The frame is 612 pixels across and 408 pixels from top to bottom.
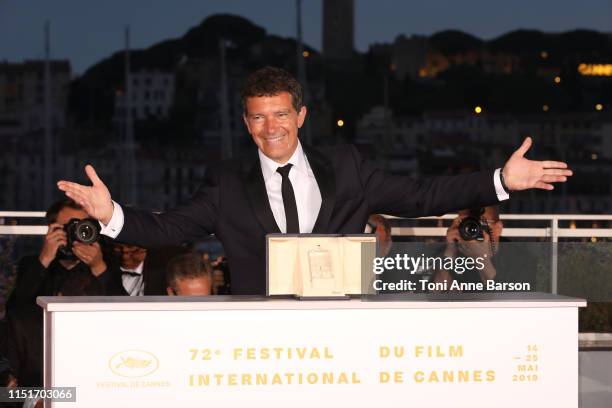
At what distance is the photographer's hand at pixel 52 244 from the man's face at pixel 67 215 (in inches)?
19.8

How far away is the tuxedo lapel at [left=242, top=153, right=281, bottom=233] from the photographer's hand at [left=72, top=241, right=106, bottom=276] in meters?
2.31

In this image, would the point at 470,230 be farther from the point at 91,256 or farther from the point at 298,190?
the point at 298,190

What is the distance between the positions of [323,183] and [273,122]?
0.37 meters

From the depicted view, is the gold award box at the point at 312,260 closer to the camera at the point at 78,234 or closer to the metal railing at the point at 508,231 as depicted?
the camera at the point at 78,234

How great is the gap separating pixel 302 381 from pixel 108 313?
2.33ft

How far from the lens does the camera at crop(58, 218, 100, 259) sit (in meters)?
7.14

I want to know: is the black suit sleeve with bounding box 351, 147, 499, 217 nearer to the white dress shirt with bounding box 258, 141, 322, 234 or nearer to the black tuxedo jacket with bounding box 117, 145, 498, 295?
the black tuxedo jacket with bounding box 117, 145, 498, 295

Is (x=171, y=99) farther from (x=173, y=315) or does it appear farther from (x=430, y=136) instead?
(x=173, y=315)

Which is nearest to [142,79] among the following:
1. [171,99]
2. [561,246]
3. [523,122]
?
[171,99]

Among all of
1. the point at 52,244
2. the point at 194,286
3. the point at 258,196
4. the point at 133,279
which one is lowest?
the point at 133,279

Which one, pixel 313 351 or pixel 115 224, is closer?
pixel 313 351

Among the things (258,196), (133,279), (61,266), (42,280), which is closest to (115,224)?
(258,196)

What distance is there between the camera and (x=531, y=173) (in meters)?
4.74

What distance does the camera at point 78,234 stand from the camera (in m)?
7.14
